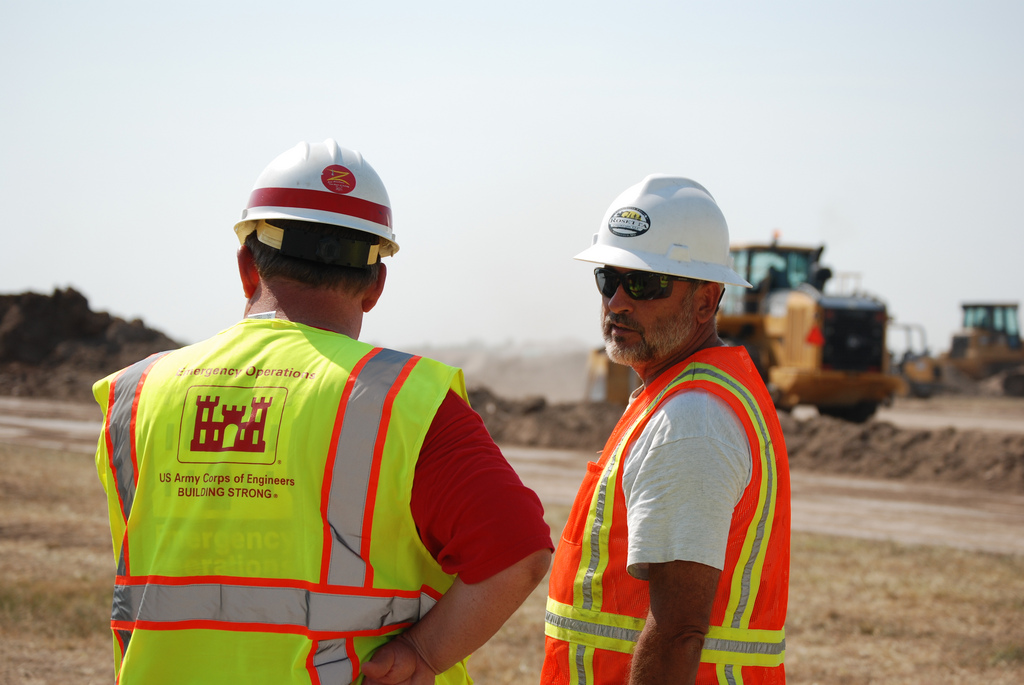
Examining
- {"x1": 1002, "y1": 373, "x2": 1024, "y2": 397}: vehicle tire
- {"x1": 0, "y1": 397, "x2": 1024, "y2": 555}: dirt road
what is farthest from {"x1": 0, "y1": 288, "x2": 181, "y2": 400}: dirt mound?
{"x1": 1002, "y1": 373, "x2": 1024, "y2": 397}: vehicle tire

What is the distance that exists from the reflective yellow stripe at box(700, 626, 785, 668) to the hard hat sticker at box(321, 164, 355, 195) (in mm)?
1368

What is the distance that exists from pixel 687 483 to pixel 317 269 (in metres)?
0.98

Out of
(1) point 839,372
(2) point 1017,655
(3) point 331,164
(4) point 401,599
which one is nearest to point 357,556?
(4) point 401,599

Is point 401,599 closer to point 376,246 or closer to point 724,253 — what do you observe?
point 376,246

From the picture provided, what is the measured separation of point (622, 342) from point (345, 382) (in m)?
1.02

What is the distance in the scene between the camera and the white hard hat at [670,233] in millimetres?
2521

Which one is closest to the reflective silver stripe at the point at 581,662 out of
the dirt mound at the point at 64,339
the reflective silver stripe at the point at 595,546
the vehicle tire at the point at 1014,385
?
the reflective silver stripe at the point at 595,546

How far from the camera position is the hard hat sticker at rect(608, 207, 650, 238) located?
256 cm

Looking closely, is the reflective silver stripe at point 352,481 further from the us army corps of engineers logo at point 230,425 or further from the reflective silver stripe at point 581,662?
the reflective silver stripe at point 581,662

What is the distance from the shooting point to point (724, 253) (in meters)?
2.62

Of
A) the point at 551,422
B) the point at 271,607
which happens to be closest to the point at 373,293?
the point at 271,607

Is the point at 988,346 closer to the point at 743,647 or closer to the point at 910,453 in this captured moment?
the point at 910,453

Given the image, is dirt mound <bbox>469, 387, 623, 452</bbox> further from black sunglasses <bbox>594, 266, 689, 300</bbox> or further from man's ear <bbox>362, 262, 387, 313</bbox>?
man's ear <bbox>362, 262, 387, 313</bbox>

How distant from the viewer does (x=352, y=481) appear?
1.76 meters
